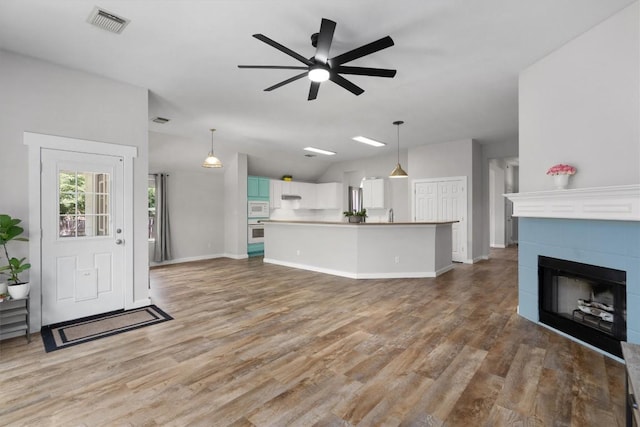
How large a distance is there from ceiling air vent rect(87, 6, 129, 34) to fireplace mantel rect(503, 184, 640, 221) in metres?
4.29

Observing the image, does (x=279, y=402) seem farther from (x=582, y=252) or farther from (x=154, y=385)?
(x=582, y=252)

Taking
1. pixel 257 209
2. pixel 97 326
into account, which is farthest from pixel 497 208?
pixel 97 326

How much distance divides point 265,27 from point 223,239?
22.1ft

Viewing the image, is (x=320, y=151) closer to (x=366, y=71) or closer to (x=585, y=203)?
(x=366, y=71)

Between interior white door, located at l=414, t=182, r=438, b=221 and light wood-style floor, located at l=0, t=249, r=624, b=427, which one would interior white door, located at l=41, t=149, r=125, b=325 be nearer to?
light wood-style floor, located at l=0, t=249, r=624, b=427

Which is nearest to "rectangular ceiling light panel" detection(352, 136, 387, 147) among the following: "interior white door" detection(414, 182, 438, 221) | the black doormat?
"interior white door" detection(414, 182, 438, 221)

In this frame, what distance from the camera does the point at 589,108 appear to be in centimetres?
Result: 281

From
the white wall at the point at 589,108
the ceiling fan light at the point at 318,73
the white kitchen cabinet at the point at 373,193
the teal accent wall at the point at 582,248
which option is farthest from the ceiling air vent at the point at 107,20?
the white kitchen cabinet at the point at 373,193

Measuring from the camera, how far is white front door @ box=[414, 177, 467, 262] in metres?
7.05

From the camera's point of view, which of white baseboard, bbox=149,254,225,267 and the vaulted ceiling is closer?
the vaulted ceiling

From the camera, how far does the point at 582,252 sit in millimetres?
2865

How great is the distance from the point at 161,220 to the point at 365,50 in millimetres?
6484

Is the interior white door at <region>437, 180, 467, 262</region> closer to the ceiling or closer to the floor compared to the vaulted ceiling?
closer to the floor

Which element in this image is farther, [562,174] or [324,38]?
[562,174]
